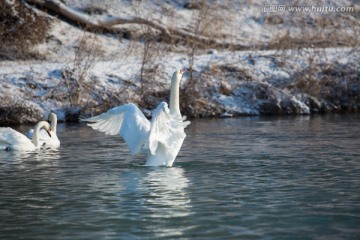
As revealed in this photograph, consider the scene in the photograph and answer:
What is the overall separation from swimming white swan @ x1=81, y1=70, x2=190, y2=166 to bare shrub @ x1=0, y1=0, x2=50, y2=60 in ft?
48.3

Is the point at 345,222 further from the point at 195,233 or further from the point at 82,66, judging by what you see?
the point at 82,66

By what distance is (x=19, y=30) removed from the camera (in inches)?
1080

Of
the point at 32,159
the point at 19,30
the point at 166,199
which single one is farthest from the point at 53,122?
the point at 19,30

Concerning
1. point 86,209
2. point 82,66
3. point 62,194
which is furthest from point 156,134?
point 82,66

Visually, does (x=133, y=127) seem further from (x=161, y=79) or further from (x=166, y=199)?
(x=161, y=79)

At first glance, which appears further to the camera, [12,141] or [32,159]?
[12,141]

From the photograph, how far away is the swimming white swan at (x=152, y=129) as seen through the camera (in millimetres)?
11609

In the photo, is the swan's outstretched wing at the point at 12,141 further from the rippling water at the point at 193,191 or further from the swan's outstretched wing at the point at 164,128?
the swan's outstretched wing at the point at 164,128

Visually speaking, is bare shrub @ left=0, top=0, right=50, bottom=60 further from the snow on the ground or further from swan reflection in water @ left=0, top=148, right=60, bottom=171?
swan reflection in water @ left=0, top=148, right=60, bottom=171

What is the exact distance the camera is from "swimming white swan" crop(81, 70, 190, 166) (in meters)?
11.6

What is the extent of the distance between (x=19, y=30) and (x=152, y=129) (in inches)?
668

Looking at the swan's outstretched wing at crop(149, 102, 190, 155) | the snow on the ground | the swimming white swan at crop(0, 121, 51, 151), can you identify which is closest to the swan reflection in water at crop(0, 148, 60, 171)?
the swimming white swan at crop(0, 121, 51, 151)

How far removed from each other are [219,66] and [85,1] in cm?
882

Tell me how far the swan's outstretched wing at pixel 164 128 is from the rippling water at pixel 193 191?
448mm
